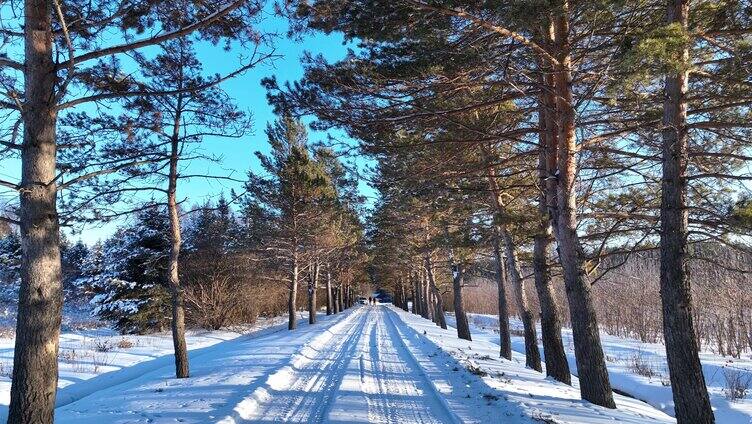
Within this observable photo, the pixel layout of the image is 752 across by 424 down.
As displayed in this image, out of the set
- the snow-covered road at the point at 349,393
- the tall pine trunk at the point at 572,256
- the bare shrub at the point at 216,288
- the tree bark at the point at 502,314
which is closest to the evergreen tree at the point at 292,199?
the bare shrub at the point at 216,288

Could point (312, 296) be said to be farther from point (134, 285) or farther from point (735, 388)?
point (735, 388)

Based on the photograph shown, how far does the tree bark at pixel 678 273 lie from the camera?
17.4 feet

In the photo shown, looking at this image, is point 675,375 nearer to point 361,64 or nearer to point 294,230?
point 361,64

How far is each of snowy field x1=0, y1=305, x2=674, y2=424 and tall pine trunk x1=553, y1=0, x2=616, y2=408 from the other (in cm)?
44

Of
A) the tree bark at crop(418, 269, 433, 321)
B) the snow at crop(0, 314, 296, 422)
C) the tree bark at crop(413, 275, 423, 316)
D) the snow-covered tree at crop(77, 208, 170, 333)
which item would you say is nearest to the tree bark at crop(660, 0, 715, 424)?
the snow at crop(0, 314, 296, 422)

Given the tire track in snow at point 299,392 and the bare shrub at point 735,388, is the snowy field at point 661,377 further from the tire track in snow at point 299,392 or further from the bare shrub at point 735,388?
the tire track in snow at point 299,392

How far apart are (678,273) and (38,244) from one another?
6622 millimetres

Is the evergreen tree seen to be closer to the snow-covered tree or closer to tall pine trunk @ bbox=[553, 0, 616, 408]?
the snow-covered tree

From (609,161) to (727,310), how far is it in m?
13.2

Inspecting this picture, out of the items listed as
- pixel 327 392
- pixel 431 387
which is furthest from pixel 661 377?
pixel 327 392

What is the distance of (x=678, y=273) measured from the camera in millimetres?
5406

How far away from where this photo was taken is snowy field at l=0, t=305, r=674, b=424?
5.88 m

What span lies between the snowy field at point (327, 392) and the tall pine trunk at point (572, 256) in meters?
0.44

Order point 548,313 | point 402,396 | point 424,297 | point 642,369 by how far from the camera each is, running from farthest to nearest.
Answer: point 424,297
point 642,369
point 548,313
point 402,396
